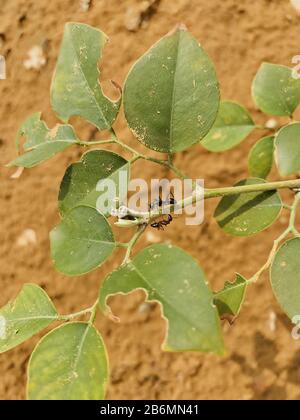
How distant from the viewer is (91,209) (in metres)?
0.87

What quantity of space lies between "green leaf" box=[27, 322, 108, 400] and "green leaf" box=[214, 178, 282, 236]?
1.03 ft

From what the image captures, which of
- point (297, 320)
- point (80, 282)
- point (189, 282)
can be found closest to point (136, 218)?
point (189, 282)

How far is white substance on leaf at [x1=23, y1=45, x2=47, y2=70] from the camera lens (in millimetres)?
1638

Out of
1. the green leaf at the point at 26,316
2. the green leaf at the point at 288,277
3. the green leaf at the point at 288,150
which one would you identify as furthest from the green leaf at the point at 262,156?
the green leaf at the point at 26,316

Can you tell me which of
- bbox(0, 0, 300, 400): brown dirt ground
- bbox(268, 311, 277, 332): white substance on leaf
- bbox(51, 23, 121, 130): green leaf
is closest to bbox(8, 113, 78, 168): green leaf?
bbox(51, 23, 121, 130): green leaf

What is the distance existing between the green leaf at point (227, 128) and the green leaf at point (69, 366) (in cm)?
54

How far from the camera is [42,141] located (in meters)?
0.99

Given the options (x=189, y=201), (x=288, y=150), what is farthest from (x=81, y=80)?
(x=288, y=150)

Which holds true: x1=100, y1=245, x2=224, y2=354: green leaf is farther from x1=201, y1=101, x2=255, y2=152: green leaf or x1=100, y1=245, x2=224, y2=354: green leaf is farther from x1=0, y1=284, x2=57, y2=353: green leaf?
x1=201, y1=101, x2=255, y2=152: green leaf

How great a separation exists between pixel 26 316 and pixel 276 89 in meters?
0.63

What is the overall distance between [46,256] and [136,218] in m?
0.69

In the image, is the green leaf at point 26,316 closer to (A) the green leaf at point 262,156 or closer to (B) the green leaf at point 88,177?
(B) the green leaf at point 88,177

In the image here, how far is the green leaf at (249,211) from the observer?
995 mm

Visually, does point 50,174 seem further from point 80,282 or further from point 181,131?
point 181,131
